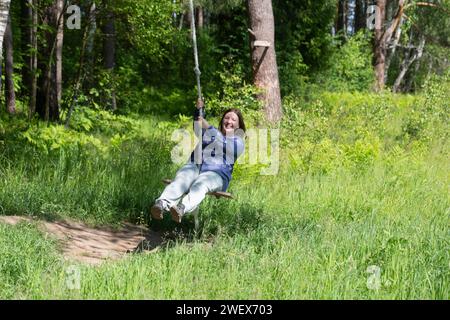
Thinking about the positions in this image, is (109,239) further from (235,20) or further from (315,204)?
(235,20)

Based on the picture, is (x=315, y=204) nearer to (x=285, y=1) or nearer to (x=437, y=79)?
(x=437, y=79)

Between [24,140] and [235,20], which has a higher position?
[235,20]

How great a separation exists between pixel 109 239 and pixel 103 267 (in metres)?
1.74

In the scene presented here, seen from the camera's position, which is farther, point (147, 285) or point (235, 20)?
point (235, 20)

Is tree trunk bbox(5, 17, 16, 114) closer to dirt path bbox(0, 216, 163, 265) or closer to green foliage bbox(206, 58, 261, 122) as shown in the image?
green foliage bbox(206, 58, 261, 122)

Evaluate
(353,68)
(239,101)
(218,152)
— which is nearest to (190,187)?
(218,152)

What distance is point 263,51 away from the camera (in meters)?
11.4

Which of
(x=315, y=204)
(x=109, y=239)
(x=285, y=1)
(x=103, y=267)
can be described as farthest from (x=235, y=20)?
(x=103, y=267)

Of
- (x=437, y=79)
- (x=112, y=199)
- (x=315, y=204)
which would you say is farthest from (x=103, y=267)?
(x=437, y=79)

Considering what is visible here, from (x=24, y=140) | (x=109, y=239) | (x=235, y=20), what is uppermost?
(x=235, y=20)

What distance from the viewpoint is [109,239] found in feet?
21.6
